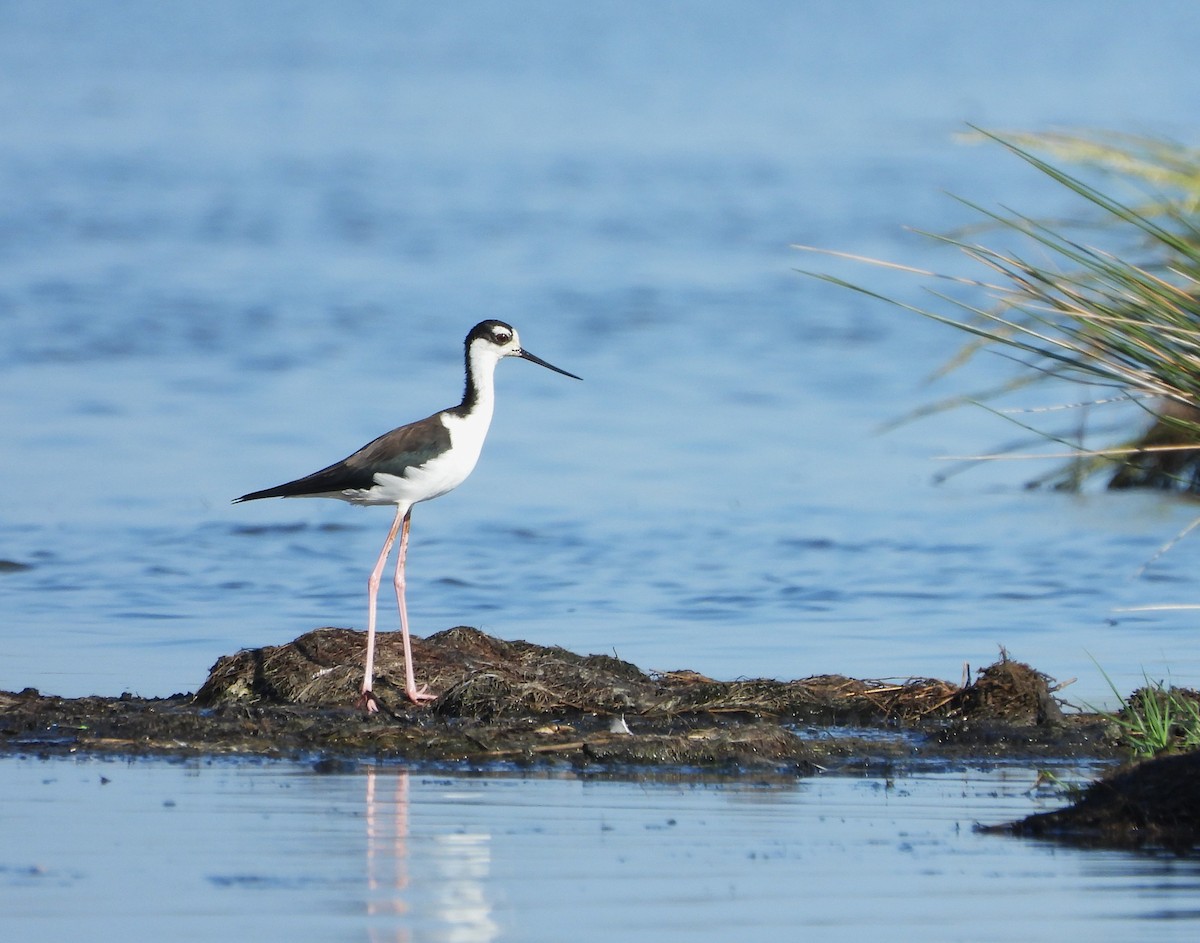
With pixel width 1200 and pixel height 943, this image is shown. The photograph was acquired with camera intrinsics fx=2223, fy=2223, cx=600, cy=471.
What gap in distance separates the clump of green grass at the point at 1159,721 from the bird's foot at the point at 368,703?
3.06 m

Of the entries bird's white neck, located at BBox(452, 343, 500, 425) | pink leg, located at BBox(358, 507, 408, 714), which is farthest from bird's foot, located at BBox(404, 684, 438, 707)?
bird's white neck, located at BBox(452, 343, 500, 425)

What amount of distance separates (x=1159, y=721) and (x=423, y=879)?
3.13 metres

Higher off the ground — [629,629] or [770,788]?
[629,629]

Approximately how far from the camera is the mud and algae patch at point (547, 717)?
28.0ft

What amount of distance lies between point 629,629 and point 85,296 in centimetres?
1844

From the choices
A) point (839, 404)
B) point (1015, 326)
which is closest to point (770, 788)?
point (1015, 326)

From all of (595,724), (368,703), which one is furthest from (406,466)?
(595,724)

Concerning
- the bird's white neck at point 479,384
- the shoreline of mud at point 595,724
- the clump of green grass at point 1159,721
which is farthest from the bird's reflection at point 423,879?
the bird's white neck at point 479,384

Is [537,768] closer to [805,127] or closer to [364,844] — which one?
[364,844]

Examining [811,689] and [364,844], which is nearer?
[364,844]

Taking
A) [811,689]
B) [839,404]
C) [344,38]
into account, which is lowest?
[811,689]

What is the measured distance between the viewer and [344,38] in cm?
7612

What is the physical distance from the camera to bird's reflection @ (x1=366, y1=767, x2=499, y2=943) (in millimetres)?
5836

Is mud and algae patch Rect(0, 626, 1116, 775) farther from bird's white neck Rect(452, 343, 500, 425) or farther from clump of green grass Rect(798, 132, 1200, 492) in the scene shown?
clump of green grass Rect(798, 132, 1200, 492)
